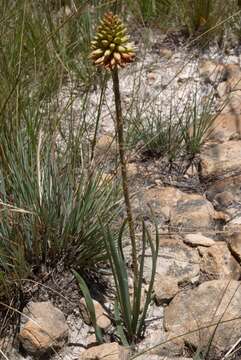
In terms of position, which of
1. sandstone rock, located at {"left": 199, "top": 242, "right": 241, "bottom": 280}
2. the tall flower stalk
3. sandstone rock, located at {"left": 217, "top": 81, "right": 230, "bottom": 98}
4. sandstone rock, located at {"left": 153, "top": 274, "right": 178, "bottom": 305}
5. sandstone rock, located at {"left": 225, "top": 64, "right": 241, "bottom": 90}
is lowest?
sandstone rock, located at {"left": 153, "top": 274, "right": 178, "bottom": 305}

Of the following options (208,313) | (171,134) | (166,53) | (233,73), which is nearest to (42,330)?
(208,313)

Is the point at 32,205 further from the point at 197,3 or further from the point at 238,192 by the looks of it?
the point at 197,3

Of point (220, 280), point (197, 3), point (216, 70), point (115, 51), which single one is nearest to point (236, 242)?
point (220, 280)

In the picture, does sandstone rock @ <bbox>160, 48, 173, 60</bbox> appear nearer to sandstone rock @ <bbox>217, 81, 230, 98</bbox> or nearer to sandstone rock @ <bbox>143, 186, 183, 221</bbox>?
sandstone rock @ <bbox>217, 81, 230, 98</bbox>

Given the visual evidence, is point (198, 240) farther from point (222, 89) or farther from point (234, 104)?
point (222, 89)

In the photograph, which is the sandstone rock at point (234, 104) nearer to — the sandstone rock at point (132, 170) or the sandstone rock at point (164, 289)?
the sandstone rock at point (132, 170)

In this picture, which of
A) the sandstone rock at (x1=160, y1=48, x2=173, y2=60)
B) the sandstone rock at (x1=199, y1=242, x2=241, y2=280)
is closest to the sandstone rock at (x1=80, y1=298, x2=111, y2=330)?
the sandstone rock at (x1=199, y1=242, x2=241, y2=280)

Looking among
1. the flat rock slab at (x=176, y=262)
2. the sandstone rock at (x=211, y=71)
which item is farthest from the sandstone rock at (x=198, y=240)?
the sandstone rock at (x=211, y=71)
